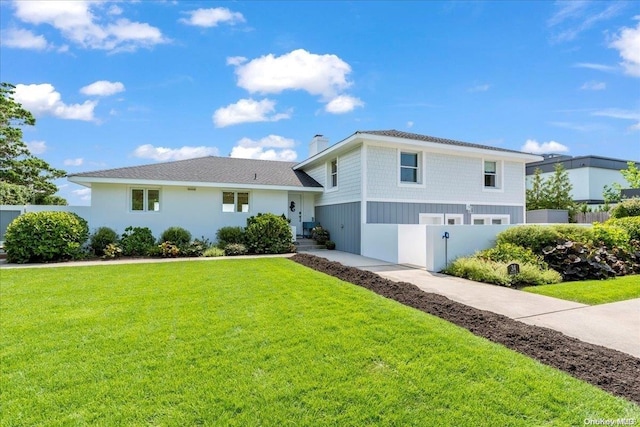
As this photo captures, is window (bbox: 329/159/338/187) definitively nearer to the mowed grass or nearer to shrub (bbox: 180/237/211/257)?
shrub (bbox: 180/237/211/257)

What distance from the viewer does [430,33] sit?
12102 millimetres

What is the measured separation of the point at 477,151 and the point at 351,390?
14.5m

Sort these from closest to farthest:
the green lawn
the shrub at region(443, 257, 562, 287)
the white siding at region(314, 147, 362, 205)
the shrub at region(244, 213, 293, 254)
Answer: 1. the green lawn
2. the shrub at region(443, 257, 562, 287)
3. the white siding at region(314, 147, 362, 205)
4. the shrub at region(244, 213, 293, 254)

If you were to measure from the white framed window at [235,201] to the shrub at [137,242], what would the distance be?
141 inches

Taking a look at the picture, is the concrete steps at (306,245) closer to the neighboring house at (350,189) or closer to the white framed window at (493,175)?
the neighboring house at (350,189)

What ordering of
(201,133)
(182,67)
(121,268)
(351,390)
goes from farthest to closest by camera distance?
(201,133) < (182,67) < (121,268) < (351,390)

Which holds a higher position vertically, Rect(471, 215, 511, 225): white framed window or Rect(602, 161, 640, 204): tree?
Rect(602, 161, 640, 204): tree

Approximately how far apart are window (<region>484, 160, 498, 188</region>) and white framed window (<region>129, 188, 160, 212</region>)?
15.6 meters

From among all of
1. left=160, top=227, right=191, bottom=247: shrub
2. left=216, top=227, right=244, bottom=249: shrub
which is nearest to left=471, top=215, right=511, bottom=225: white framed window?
left=216, top=227, right=244, bottom=249: shrub

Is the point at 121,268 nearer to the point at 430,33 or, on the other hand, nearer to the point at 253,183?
the point at 253,183

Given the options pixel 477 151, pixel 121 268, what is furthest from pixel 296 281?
pixel 477 151

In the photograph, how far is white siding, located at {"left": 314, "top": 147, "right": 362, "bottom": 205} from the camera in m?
13.6

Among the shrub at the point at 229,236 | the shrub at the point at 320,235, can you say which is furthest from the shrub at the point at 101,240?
the shrub at the point at 320,235

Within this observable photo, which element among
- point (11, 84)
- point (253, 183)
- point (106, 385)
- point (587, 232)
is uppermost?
point (11, 84)
